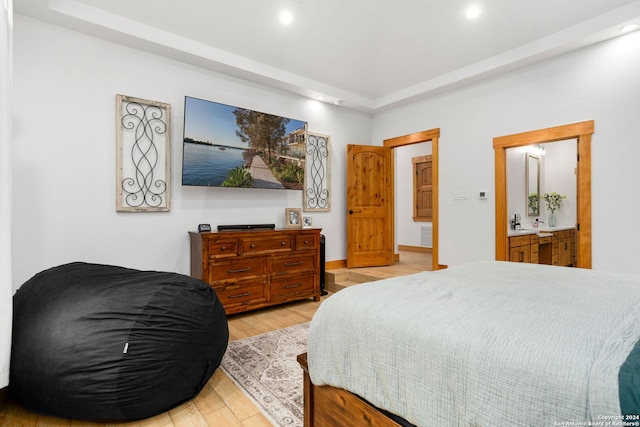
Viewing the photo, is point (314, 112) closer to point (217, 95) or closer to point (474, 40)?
point (217, 95)

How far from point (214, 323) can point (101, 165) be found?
2.13m

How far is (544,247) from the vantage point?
16.5 feet

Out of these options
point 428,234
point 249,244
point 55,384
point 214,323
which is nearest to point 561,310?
point 214,323

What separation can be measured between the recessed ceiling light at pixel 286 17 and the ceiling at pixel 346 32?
40 millimetres

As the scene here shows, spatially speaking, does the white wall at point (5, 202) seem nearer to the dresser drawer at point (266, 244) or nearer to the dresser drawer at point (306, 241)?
the dresser drawer at point (266, 244)

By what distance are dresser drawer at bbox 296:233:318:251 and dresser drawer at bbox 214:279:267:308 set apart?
0.62 meters

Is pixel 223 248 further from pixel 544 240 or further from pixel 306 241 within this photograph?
pixel 544 240

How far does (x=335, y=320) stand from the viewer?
1311 millimetres

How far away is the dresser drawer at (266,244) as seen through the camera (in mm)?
3518

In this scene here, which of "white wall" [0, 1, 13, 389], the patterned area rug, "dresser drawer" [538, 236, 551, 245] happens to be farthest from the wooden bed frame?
"dresser drawer" [538, 236, 551, 245]

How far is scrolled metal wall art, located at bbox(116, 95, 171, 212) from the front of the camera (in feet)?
10.5

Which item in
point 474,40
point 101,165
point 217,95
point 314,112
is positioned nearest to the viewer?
point 101,165

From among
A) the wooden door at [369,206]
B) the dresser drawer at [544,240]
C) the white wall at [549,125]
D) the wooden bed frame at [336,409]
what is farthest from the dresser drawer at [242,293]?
the dresser drawer at [544,240]

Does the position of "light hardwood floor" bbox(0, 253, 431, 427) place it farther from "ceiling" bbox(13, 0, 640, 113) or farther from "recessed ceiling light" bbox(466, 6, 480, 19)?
"recessed ceiling light" bbox(466, 6, 480, 19)
